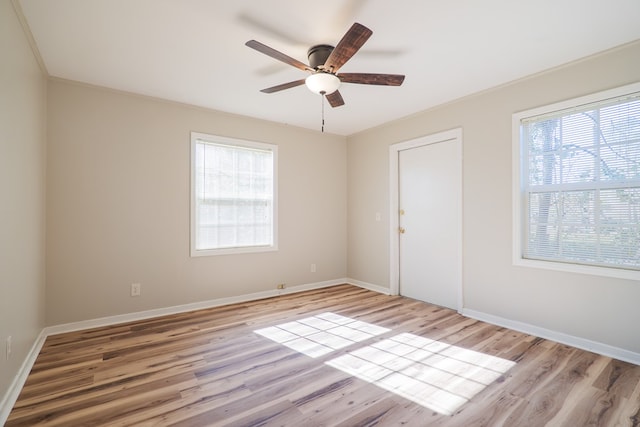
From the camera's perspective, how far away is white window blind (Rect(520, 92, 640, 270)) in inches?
98.0

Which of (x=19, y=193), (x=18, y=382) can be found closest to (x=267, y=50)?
(x=19, y=193)

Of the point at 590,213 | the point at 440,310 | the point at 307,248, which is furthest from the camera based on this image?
the point at 307,248

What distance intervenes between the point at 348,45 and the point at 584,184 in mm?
2463

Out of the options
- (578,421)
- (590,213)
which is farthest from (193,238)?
(590,213)

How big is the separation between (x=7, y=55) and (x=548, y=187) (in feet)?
14.3

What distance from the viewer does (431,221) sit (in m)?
3.97

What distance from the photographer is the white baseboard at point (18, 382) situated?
177 centimetres

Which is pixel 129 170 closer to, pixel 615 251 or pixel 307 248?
pixel 307 248

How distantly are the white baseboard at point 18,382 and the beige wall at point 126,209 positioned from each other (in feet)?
1.61

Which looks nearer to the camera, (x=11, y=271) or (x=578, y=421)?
(x=578, y=421)

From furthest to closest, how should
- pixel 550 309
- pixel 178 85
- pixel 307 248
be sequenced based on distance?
pixel 307 248 < pixel 178 85 < pixel 550 309

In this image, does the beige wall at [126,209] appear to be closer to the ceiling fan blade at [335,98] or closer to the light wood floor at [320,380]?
the light wood floor at [320,380]

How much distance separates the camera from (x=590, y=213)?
8.83 feet

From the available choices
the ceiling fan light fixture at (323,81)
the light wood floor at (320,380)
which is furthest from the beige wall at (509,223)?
the ceiling fan light fixture at (323,81)
